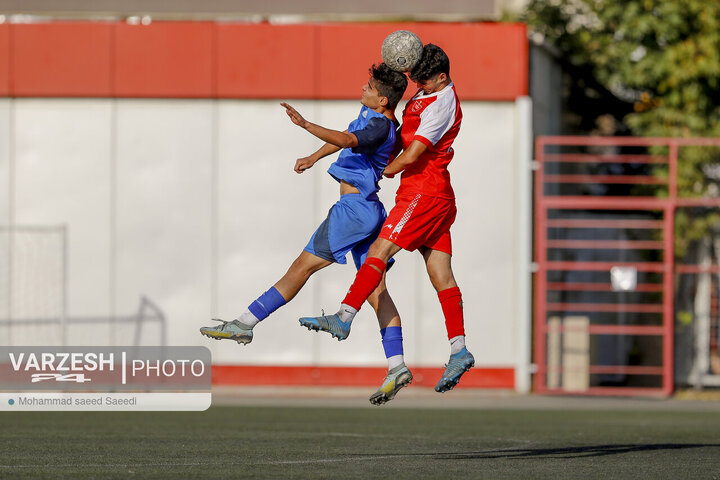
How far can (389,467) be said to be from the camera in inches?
348

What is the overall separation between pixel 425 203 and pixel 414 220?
148mm

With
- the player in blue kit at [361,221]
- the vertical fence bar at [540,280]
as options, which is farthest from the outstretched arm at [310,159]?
the vertical fence bar at [540,280]

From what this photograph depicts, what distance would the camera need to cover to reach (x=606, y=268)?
67.3ft

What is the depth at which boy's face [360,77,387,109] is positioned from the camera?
9.25m

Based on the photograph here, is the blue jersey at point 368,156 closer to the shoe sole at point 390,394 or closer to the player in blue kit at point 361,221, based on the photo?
the player in blue kit at point 361,221

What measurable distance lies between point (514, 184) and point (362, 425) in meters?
7.39

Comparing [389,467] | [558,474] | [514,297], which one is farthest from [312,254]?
[514,297]

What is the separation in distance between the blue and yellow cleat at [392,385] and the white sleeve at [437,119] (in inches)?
63.2

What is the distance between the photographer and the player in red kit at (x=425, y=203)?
8977 mm

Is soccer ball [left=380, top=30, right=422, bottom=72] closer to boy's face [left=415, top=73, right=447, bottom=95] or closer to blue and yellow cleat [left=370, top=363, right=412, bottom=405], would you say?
boy's face [left=415, top=73, right=447, bottom=95]

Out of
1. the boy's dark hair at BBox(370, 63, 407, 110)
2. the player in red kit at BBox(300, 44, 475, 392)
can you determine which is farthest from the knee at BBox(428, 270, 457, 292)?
the boy's dark hair at BBox(370, 63, 407, 110)

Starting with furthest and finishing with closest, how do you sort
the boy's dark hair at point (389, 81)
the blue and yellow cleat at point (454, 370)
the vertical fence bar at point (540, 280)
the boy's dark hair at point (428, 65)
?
the vertical fence bar at point (540, 280)
the boy's dark hair at point (389, 81)
the boy's dark hair at point (428, 65)
the blue and yellow cleat at point (454, 370)

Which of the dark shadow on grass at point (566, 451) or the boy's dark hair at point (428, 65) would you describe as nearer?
the boy's dark hair at point (428, 65)

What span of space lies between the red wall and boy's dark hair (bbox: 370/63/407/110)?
11.0m
